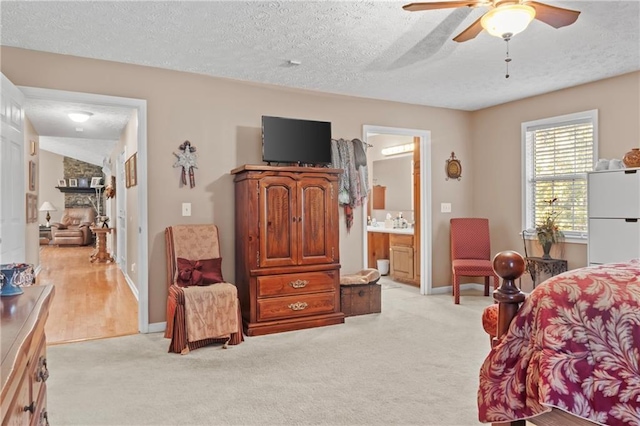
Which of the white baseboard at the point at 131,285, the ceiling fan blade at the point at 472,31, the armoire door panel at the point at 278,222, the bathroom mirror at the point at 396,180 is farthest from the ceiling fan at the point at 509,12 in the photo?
the bathroom mirror at the point at 396,180

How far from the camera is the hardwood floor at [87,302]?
13.5ft

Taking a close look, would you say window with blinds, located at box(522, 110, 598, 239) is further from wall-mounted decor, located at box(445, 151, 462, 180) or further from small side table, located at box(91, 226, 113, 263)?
small side table, located at box(91, 226, 113, 263)

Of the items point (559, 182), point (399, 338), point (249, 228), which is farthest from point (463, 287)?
point (249, 228)

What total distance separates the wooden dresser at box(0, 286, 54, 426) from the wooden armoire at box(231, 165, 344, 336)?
2.45 meters

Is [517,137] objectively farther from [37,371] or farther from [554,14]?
[37,371]

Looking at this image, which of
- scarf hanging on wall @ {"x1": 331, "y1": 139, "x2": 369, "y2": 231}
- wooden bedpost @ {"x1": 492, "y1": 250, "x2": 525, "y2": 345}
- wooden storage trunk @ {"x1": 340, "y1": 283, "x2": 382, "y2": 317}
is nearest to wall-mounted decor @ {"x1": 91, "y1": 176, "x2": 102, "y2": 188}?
scarf hanging on wall @ {"x1": 331, "y1": 139, "x2": 369, "y2": 231}

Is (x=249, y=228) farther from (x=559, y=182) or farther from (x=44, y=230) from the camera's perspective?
(x=44, y=230)

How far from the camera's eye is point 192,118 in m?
4.30

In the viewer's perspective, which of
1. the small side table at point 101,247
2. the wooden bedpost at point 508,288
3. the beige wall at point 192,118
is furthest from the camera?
the small side table at point 101,247

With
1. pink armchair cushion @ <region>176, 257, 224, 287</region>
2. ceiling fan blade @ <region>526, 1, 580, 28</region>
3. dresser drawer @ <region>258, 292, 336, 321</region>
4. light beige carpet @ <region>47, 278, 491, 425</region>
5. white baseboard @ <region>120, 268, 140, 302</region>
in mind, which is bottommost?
light beige carpet @ <region>47, 278, 491, 425</region>

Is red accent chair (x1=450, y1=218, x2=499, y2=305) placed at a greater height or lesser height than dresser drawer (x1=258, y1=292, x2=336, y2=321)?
greater

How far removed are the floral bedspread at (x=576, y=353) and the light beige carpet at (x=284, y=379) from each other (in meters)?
0.89

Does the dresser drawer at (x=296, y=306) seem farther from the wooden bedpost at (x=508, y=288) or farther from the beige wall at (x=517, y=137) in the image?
the beige wall at (x=517, y=137)

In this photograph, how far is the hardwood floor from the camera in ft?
13.5
